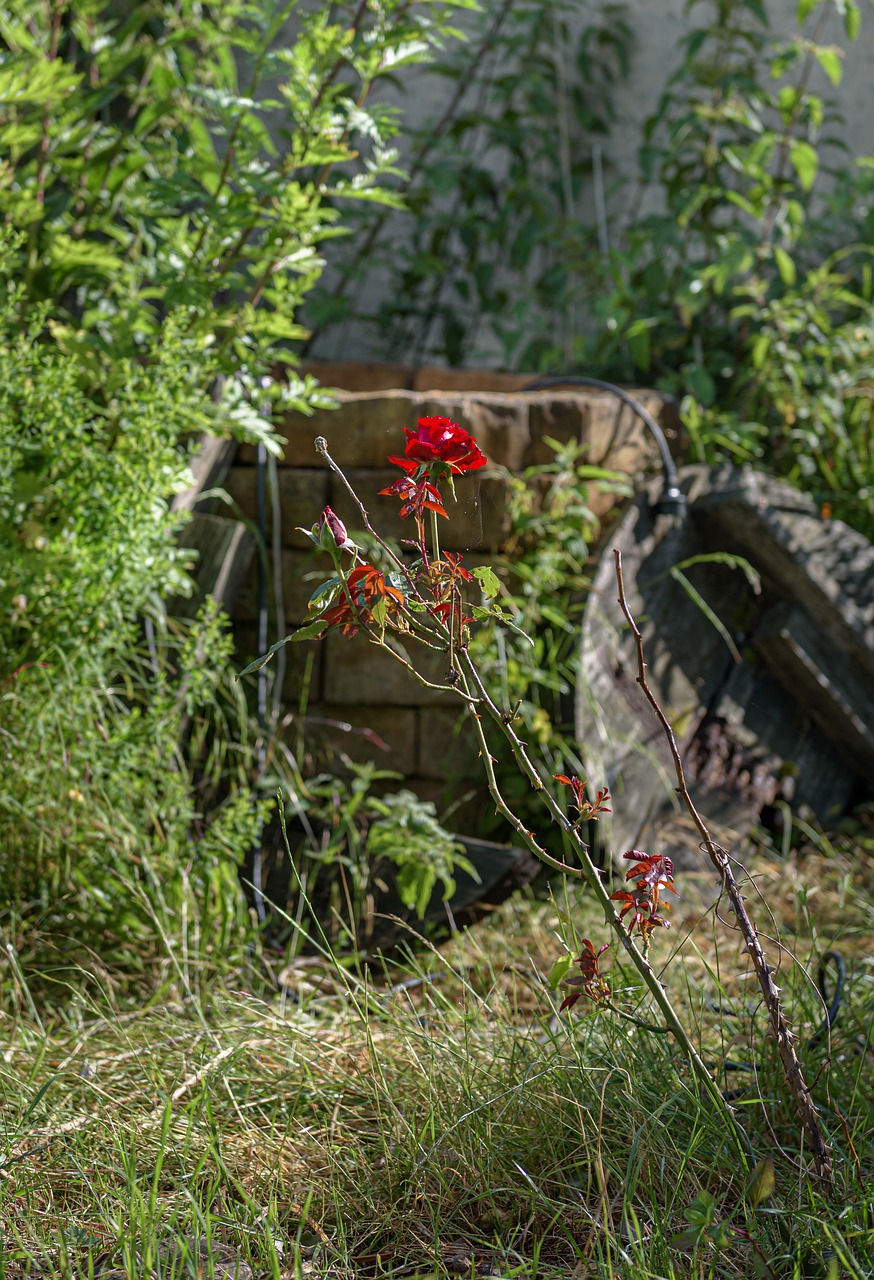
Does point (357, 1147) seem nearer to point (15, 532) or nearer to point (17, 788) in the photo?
point (17, 788)

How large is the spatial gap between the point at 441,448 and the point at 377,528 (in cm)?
140

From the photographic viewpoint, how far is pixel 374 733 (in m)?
2.59

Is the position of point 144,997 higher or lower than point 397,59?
lower

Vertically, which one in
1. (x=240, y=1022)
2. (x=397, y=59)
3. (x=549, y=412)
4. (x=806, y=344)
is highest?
(x=397, y=59)

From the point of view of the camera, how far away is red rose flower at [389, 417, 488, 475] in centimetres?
118

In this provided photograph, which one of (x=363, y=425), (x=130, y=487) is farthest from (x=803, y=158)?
(x=130, y=487)

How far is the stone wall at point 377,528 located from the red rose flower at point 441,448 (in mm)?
1314

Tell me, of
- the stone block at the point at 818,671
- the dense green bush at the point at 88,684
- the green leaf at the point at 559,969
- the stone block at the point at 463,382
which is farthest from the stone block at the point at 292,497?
the green leaf at the point at 559,969

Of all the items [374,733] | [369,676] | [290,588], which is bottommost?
[374,733]

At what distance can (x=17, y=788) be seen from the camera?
1891mm

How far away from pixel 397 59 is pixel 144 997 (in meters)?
1.72

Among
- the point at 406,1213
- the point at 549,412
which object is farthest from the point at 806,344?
the point at 406,1213

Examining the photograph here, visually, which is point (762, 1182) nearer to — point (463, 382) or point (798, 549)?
point (798, 549)

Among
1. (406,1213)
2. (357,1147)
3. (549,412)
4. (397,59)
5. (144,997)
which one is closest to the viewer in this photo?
(406,1213)
